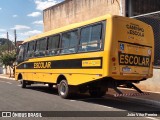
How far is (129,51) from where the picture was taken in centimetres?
1249

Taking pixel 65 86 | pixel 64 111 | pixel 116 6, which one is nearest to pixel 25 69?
pixel 65 86

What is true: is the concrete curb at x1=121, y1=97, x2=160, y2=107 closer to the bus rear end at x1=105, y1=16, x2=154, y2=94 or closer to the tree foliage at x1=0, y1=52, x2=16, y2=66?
the bus rear end at x1=105, y1=16, x2=154, y2=94

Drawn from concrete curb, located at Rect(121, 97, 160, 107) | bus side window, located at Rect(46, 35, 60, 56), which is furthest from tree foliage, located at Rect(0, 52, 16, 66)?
concrete curb, located at Rect(121, 97, 160, 107)

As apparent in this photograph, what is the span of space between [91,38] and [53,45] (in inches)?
149

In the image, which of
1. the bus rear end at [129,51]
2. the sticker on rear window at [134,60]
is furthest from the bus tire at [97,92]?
the sticker on rear window at [134,60]

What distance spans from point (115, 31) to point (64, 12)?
65.7 ft

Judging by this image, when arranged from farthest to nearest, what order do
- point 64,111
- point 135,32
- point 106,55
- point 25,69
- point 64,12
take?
point 64,12 → point 25,69 → point 135,32 → point 106,55 → point 64,111

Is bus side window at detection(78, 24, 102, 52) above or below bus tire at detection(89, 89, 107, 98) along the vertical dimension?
above

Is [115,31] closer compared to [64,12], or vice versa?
[115,31]

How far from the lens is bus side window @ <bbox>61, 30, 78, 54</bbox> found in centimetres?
1418

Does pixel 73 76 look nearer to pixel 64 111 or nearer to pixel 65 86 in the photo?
pixel 65 86

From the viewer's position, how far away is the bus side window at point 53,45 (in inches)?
624

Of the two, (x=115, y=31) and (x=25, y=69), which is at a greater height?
(x=115, y=31)

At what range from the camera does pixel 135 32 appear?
12.9m
